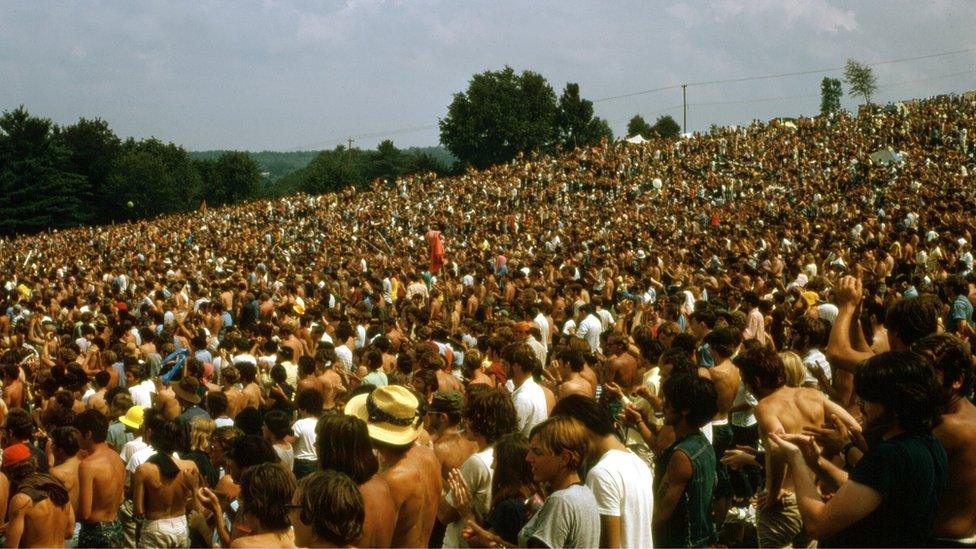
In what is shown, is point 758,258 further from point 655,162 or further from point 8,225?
point 8,225

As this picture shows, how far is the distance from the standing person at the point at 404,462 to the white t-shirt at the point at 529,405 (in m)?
1.80

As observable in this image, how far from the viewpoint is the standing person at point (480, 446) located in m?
4.19

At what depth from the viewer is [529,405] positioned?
6242mm

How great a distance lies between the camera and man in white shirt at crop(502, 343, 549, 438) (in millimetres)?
6215

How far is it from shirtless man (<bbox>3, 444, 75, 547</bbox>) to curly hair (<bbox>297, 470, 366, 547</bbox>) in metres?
2.23

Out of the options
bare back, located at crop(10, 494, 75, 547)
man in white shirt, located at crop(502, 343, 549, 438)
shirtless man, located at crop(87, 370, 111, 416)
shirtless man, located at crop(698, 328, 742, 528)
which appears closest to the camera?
bare back, located at crop(10, 494, 75, 547)

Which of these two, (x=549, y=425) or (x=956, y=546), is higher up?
(x=549, y=425)

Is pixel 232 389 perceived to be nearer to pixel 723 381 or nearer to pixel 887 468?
pixel 723 381

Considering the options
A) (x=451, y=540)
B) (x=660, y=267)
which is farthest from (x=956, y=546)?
(x=660, y=267)

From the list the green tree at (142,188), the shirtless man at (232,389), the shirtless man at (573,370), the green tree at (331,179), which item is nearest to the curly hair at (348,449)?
the shirtless man at (573,370)

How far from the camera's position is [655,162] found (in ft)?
116

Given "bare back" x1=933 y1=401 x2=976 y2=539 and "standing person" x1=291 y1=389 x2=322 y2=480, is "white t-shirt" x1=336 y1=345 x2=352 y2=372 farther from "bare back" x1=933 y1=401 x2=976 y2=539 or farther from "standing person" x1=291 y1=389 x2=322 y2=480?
"bare back" x1=933 y1=401 x2=976 y2=539

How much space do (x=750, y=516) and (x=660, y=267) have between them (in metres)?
9.15

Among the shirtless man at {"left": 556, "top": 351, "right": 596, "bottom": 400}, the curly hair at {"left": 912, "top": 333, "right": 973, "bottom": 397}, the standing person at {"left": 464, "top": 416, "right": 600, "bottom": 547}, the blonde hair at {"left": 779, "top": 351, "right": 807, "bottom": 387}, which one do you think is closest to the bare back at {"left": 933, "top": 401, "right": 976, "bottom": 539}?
the curly hair at {"left": 912, "top": 333, "right": 973, "bottom": 397}
